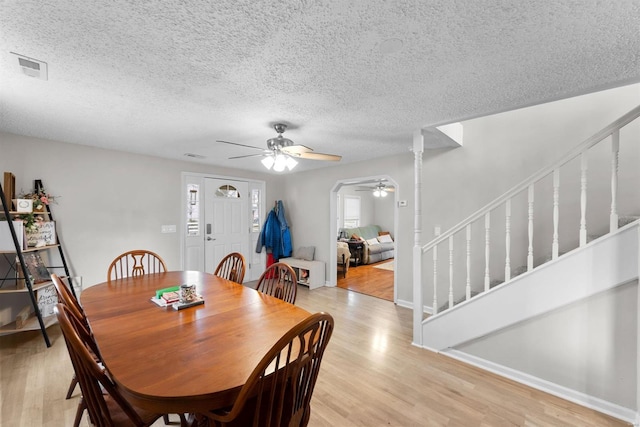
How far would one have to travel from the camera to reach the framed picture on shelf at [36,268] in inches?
112

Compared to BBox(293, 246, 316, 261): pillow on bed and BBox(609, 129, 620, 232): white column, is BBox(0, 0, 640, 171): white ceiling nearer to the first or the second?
BBox(609, 129, 620, 232): white column

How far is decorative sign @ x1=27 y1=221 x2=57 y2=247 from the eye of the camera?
286 cm

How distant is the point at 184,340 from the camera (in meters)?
1.27

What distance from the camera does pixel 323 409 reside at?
6.02ft

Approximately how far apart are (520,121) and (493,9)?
235cm

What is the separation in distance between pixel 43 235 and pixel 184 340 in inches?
118

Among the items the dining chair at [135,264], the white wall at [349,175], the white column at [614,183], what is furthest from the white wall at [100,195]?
the white column at [614,183]

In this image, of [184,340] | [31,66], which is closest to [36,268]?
[31,66]

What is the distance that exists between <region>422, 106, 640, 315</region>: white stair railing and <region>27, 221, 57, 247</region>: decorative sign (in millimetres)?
4140

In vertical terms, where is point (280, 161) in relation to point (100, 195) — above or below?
above

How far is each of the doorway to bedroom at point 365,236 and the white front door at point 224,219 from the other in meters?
1.74

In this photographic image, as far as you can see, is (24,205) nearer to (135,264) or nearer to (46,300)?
(46,300)

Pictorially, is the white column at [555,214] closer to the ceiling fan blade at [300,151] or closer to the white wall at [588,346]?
the white wall at [588,346]

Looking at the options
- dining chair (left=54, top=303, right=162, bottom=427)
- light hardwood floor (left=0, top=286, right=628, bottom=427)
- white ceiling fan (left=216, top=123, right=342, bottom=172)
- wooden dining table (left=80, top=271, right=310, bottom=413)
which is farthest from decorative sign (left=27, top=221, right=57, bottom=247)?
dining chair (left=54, top=303, right=162, bottom=427)
